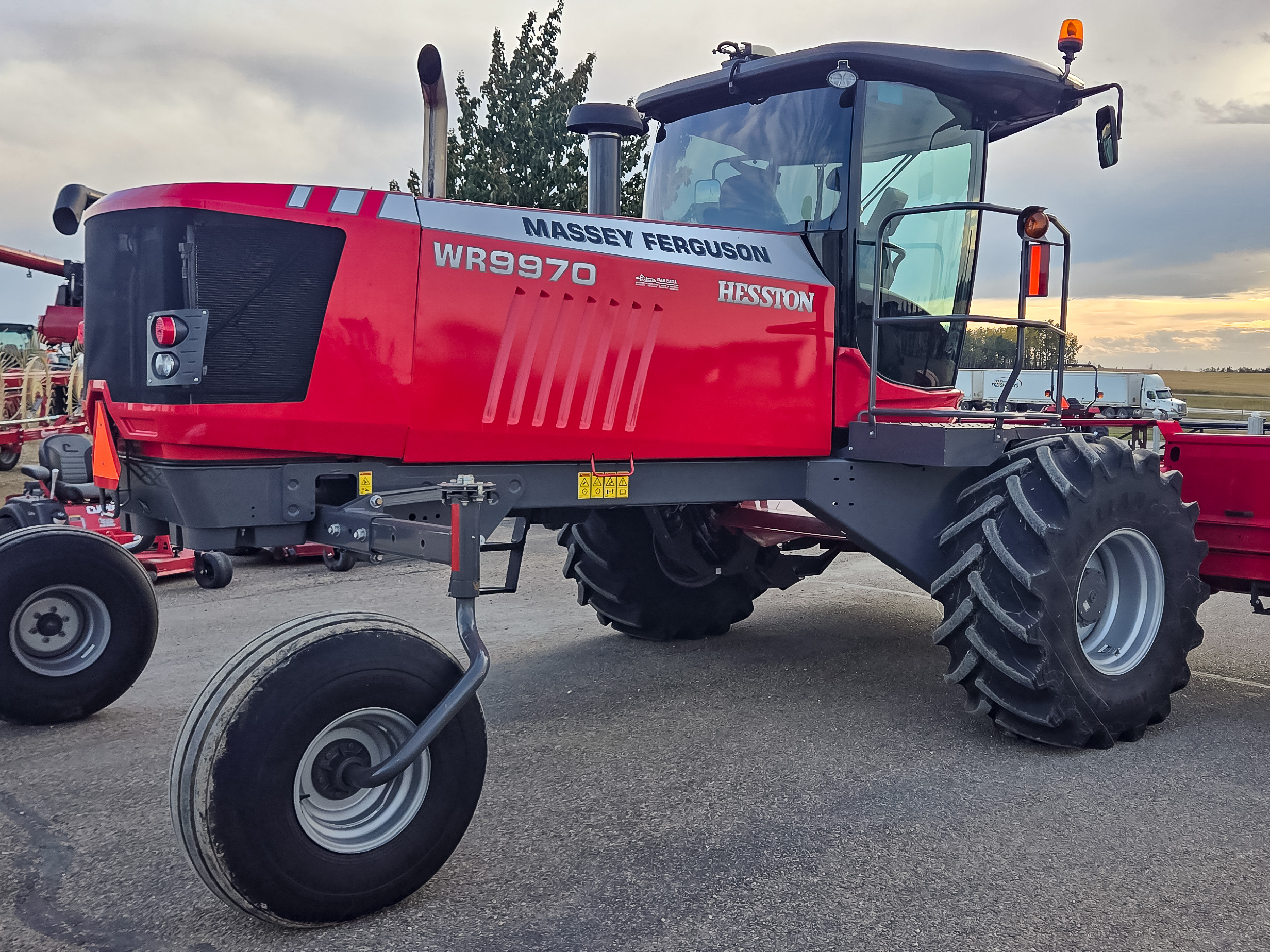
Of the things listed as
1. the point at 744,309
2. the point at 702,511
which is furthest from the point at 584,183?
the point at 744,309

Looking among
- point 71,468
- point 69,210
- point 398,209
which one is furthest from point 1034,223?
point 71,468

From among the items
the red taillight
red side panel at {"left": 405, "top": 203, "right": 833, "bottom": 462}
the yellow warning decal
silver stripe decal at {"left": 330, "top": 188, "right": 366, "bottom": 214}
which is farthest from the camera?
the yellow warning decal

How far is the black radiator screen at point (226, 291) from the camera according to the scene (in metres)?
3.25

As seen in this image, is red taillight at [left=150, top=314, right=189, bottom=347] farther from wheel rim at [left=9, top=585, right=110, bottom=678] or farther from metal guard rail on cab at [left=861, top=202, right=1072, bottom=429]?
metal guard rail on cab at [left=861, top=202, right=1072, bottom=429]

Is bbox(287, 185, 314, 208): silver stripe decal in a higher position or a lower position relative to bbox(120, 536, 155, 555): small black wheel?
higher

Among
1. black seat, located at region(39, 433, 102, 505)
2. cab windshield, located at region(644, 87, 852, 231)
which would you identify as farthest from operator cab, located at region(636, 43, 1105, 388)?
black seat, located at region(39, 433, 102, 505)

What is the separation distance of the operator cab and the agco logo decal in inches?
9.3

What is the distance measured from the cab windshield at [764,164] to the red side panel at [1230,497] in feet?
7.59

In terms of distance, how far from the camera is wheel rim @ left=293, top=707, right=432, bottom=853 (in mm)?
2842

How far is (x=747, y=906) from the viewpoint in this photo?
298cm

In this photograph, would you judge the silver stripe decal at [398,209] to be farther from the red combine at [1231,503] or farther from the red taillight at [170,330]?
the red combine at [1231,503]

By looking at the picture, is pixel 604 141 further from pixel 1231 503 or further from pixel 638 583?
pixel 1231 503

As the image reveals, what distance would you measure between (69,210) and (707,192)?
275 cm

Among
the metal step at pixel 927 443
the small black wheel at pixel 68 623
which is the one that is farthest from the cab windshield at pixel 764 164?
the small black wheel at pixel 68 623
